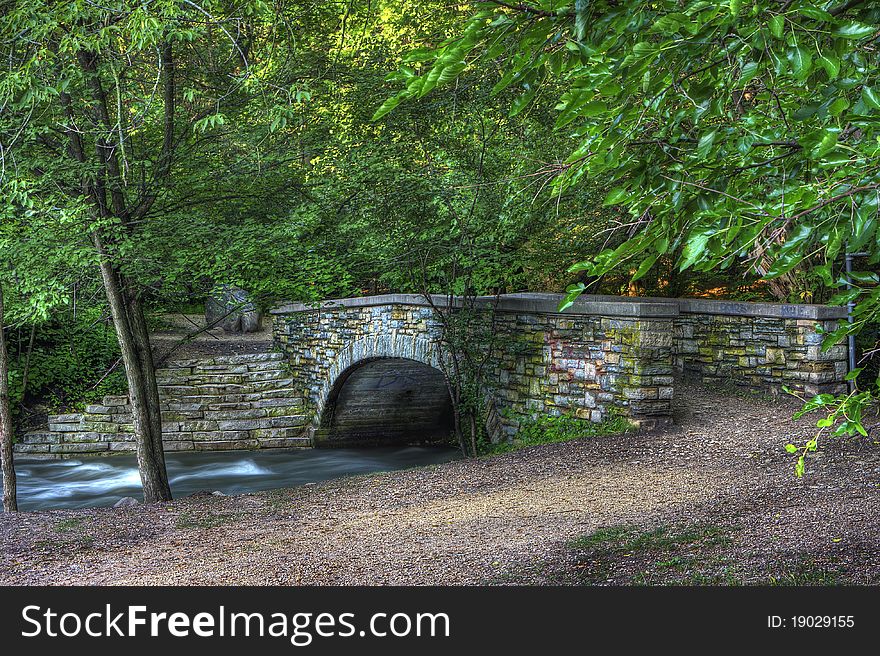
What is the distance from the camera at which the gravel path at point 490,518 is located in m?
4.73

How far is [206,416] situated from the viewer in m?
14.3

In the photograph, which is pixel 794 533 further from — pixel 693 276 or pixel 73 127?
pixel 693 276

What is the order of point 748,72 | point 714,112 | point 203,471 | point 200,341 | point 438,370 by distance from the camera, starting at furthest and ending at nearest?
point 200,341
point 203,471
point 438,370
point 714,112
point 748,72

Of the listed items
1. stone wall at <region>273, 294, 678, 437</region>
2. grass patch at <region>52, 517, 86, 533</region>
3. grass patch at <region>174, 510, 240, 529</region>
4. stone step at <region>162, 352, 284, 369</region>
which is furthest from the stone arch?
grass patch at <region>52, 517, 86, 533</region>

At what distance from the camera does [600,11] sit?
8.70 feet

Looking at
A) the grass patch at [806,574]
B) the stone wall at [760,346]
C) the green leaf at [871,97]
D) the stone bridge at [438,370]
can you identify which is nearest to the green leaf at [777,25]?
the green leaf at [871,97]

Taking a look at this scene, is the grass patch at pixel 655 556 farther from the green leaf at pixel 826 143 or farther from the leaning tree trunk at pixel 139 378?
the leaning tree trunk at pixel 139 378

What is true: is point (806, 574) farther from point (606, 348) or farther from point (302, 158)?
point (302, 158)

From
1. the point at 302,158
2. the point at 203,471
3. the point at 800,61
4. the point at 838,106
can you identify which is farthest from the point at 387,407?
the point at 800,61

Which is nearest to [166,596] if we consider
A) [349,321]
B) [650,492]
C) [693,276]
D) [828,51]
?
[828,51]

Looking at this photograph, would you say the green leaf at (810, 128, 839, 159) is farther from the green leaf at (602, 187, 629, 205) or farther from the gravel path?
the gravel path

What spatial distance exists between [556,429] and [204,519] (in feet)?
13.9

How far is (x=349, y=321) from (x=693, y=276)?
5.28 meters

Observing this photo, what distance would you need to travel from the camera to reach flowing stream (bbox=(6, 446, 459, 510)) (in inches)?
444
